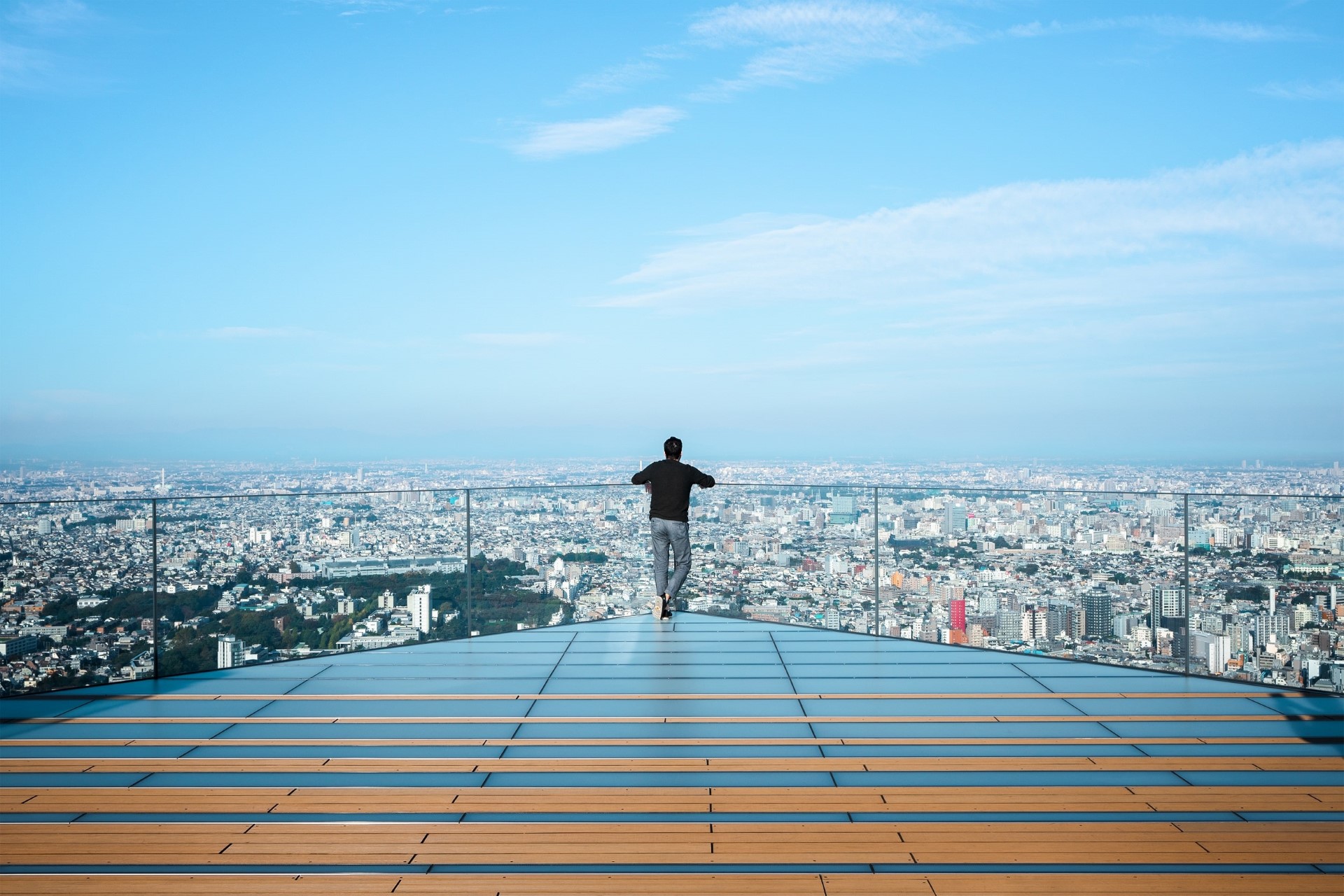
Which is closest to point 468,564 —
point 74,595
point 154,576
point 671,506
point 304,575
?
point 304,575

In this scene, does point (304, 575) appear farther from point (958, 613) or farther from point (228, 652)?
point (958, 613)

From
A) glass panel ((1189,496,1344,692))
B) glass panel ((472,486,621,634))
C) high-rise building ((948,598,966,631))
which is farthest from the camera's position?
glass panel ((472,486,621,634))

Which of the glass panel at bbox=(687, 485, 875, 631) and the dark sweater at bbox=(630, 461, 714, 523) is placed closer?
the glass panel at bbox=(687, 485, 875, 631)

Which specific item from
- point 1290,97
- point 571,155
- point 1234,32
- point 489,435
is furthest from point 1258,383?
point 489,435

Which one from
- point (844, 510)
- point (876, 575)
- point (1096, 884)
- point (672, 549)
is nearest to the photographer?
point (1096, 884)

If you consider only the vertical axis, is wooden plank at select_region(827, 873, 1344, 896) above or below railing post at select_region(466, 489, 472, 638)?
below

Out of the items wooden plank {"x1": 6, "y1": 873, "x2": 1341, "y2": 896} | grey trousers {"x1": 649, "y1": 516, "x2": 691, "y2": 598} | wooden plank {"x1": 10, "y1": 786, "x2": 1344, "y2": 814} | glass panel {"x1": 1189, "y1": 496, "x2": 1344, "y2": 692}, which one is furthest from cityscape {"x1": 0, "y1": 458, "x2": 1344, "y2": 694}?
wooden plank {"x1": 6, "y1": 873, "x2": 1341, "y2": 896}

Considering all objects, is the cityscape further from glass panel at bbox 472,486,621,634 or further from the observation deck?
the observation deck
